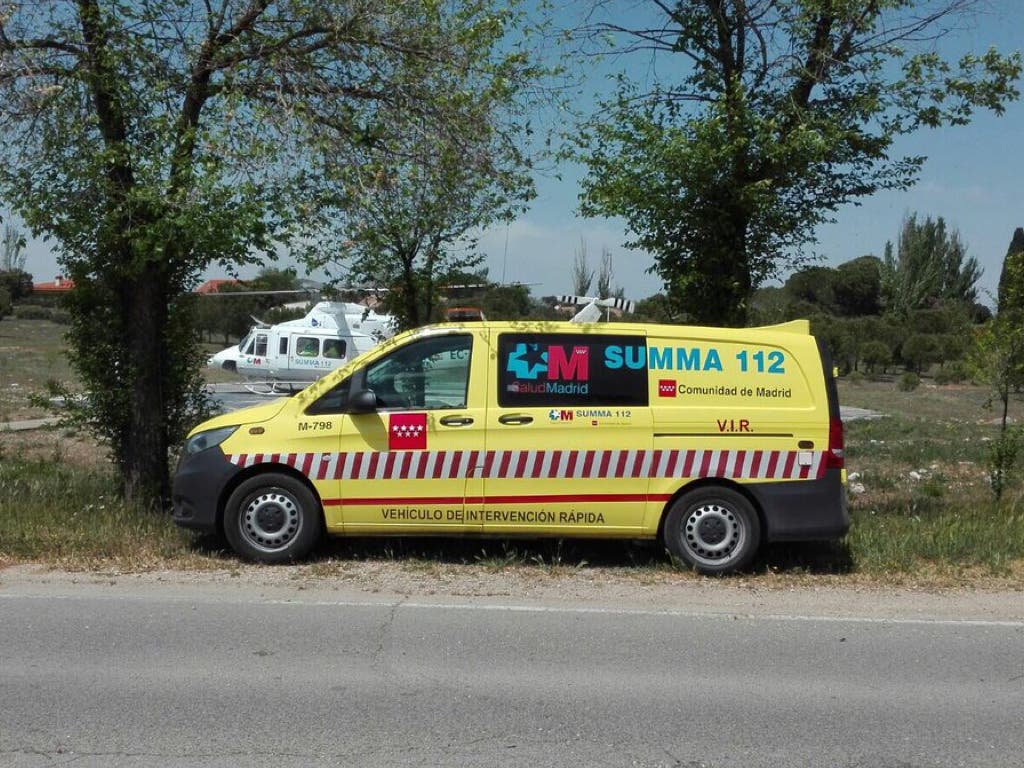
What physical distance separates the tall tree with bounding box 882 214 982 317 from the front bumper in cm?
5749

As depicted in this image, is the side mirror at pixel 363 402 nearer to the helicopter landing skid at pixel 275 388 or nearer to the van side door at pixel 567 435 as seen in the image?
the van side door at pixel 567 435

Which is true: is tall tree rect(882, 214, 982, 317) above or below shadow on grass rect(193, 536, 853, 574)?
above

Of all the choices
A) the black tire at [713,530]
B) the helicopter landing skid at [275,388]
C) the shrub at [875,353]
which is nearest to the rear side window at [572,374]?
the black tire at [713,530]

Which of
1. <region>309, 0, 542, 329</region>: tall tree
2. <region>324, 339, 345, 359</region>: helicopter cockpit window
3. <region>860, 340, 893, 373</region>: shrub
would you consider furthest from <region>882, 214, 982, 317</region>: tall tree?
<region>309, 0, 542, 329</region>: tall tree

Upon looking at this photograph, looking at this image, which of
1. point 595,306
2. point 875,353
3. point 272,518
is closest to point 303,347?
point 595,306

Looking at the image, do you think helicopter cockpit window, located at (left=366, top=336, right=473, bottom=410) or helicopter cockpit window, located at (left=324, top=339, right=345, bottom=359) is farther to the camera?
helicopter cockpit window, located at (left=324, top=339, right=345, bottom=359)

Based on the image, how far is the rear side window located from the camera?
8.43 meters

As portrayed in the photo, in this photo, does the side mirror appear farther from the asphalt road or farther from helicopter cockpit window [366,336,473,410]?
the asphalt road

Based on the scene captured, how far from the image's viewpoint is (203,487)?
856 centimetres

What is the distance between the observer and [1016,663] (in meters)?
6.41

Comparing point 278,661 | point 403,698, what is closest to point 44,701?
point 278,661

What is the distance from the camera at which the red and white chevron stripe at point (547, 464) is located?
27.4 feet

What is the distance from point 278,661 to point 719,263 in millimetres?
6549

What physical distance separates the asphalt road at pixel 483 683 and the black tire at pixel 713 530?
0.79 meters
